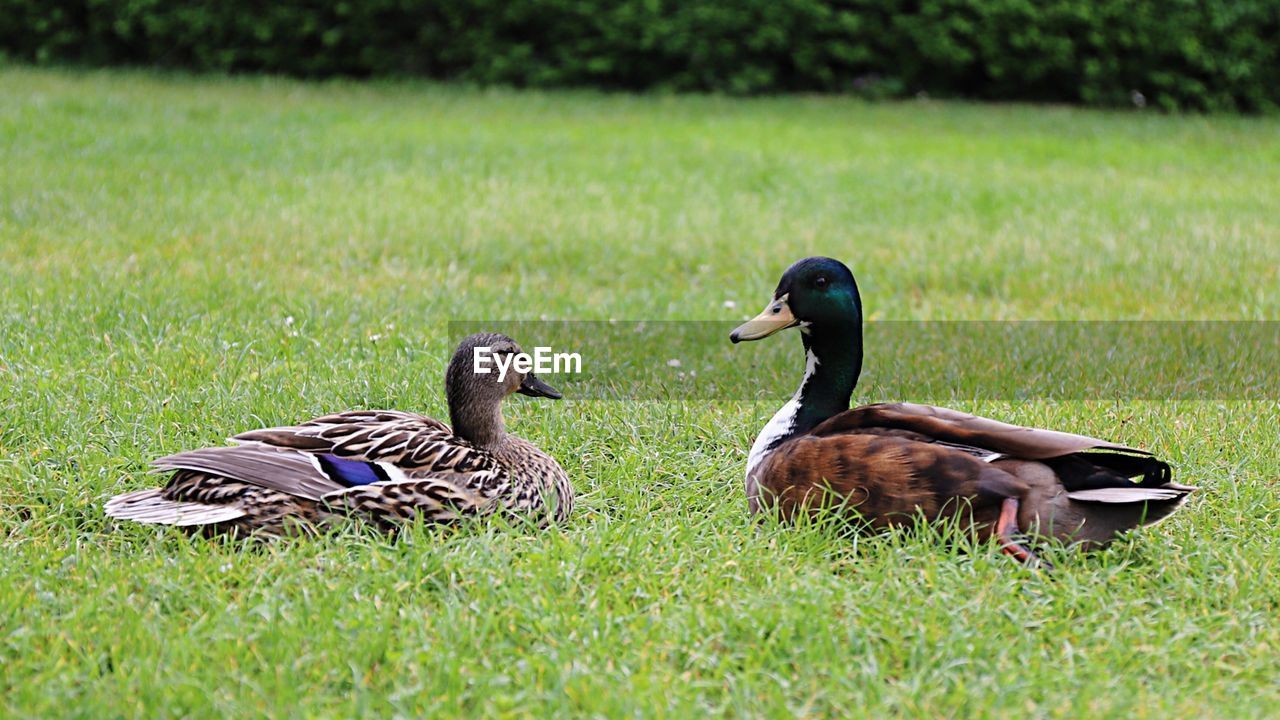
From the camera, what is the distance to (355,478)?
3820 millimetres

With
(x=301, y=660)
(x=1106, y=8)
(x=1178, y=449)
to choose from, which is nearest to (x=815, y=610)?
(x=301, y=660)

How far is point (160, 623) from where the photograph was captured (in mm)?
3309

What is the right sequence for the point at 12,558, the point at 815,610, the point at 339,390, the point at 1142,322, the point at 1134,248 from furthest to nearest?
the point at 1134,248 → the point at 1142,322 → the point at 339,390 → the point at 12,558 → the point at 815,610

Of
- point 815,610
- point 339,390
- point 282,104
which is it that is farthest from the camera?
point 282,104

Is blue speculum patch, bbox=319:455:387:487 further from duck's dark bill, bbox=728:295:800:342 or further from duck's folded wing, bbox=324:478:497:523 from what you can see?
duck's dark bill, bbox=728:295:800:342

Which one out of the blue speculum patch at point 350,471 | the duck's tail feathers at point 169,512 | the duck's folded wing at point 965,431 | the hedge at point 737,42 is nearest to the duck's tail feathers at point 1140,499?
the duck's folded wing at point 965,431

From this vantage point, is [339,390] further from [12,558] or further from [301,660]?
[301,660]

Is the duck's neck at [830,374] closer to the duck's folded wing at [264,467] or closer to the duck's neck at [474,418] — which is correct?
the duck's neck at [474,418]

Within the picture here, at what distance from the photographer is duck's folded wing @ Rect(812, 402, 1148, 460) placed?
3.69m

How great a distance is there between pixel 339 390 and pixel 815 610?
2330 mm

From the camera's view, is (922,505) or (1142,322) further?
(1142,322)

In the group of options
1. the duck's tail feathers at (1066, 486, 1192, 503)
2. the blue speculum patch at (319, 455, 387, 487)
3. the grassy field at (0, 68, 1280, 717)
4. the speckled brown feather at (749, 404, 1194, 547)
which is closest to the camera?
the grassy field at (0, 68, 1280, 717)

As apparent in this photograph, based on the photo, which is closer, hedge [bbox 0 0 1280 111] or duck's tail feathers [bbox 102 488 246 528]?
duck's tail feathers [bbox 102 488 246 528]

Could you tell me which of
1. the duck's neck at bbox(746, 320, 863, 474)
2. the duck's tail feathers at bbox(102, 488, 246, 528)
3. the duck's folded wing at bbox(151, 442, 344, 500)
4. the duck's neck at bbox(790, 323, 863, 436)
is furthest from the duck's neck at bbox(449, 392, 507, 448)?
the duck's neck at bbox(790, 323, 863, 436)
